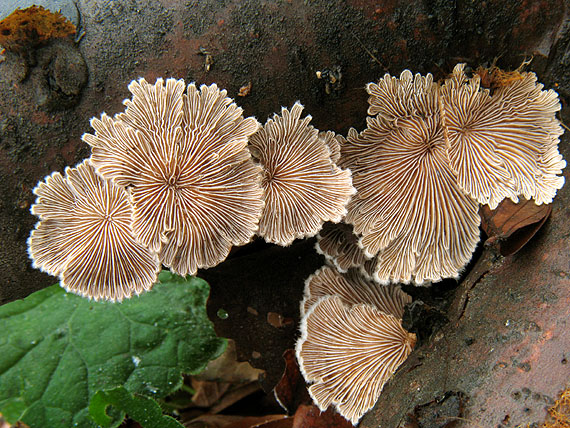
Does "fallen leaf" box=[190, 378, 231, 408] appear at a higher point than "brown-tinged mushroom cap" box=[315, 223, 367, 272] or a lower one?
lower

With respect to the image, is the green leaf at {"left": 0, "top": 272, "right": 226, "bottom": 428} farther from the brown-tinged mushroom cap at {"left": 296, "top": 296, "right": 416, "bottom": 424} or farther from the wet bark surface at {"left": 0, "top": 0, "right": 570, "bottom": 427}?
the wet bark surface at {"left": 0, "top": 0, "right": 570, "bottom": 427}

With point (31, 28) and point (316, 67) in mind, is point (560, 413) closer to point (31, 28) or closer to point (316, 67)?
point (316, 67)

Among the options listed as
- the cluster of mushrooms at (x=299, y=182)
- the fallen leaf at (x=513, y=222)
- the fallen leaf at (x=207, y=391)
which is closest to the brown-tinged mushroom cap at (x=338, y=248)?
the cluster of mushrooms at (x=299, y=182)

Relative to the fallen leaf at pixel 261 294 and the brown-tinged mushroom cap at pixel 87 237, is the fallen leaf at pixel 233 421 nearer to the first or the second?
the fallen leaf at pixel 261 294

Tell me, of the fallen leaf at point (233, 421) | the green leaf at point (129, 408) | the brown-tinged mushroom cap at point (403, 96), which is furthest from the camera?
the fallen leaf at point (233, 421)

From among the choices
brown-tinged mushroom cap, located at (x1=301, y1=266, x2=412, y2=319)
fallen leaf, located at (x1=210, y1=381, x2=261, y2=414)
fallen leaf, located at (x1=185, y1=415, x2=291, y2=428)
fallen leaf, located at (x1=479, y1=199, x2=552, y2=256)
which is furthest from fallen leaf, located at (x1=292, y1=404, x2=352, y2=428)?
fallen leaf, located at (x1=479, y1=199, x2=552, y2=256)

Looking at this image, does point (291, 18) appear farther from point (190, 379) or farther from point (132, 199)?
point (190, 379)
